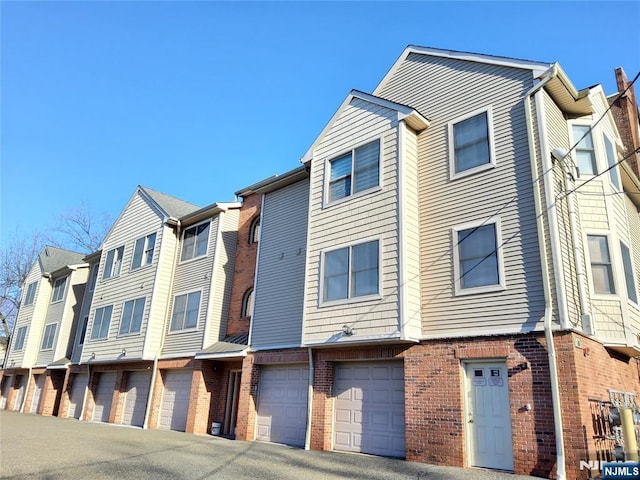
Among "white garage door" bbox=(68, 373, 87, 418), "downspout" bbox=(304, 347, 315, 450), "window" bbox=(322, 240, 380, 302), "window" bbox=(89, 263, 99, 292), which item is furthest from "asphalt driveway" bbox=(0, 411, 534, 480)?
"window" bbox=(89, 263, 99, 292)

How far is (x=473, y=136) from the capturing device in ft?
37.7

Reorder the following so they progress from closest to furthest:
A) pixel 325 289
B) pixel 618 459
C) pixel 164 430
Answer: pixel 618 459 < pixel 325 289 < pixel 164 430

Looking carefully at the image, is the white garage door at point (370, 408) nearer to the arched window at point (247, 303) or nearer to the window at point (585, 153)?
the arched window at point (247, 303)

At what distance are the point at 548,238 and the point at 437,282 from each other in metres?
2.56

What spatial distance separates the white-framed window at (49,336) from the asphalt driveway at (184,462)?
1498cm

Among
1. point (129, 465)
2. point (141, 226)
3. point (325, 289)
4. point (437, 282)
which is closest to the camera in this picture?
point (129, 465)

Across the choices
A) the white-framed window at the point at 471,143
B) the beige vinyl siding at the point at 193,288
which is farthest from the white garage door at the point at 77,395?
the white-framed window at the point at 471,143

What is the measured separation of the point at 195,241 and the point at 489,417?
13437 mm

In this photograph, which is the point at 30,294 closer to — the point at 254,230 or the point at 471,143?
the point at 254,230

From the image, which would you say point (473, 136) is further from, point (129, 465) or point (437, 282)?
point (129, 465)

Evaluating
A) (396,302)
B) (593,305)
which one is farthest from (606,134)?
(396,302)

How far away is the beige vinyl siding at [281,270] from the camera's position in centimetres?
1448

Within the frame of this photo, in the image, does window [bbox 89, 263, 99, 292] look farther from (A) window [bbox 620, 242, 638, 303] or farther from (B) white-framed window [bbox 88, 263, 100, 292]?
(A) window [bbox 620, 242, 638, 303]

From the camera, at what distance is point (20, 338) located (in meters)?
30.2
